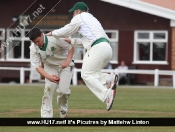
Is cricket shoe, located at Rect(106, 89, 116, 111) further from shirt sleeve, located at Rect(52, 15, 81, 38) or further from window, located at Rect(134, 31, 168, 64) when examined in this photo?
window, located at Rect(134, 31, 168, 64)

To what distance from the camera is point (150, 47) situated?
36719 millimetres

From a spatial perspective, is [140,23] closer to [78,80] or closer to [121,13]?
[121,13]

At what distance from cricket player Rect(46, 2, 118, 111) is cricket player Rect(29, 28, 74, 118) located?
37 centimetres

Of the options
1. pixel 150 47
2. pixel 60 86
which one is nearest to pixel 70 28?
pixel 60 86

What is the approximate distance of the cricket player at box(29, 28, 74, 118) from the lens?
13422mm

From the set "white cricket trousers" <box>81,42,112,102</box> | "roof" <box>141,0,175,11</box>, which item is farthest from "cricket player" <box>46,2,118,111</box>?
"roof" <box>141,0,175,11</box>

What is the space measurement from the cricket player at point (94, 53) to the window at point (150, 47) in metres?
23.0

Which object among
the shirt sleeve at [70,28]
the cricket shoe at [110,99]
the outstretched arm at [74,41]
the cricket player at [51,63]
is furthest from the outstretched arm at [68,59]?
the cricket shoe at [110,99]

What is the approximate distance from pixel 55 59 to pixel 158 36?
22796 mm

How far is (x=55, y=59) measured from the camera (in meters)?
14.0

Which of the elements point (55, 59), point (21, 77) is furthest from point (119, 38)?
point (55, 59)

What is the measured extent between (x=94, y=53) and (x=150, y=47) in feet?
78.5

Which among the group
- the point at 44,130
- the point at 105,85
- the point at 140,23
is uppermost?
the point at 140,23

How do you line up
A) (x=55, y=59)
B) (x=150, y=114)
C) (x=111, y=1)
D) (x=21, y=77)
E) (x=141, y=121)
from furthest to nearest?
(x=111, y=1), (x=21, y=77), (x=150, y=114), (x=55, y=59), (x=141, y=121)
